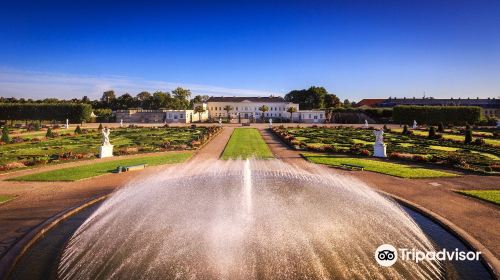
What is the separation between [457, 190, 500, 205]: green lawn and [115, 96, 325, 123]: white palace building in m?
81.6

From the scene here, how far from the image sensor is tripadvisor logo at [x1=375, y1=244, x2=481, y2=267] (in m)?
9.43

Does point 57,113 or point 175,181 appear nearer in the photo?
point 175,181

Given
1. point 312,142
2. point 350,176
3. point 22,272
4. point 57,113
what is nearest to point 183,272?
point 22,272

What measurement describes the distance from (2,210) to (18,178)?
24.4ft

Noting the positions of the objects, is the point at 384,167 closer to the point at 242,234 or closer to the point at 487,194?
the point at 487,194

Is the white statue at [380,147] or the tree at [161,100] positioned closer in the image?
the white statue at [380,147]

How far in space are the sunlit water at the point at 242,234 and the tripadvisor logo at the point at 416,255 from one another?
0.79 feet

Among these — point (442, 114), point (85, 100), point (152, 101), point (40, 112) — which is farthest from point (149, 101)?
point (442, 114)

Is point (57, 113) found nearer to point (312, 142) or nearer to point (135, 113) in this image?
point (135, 113)

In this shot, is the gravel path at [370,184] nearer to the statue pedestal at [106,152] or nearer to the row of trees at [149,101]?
the statue pedestal at [106,152]

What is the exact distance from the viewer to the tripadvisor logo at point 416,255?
371 inches

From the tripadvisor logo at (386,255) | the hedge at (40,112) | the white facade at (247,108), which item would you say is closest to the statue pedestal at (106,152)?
the tripadvisor logo at (386,255)

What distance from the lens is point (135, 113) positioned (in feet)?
322

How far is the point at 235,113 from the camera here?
121500 mm
